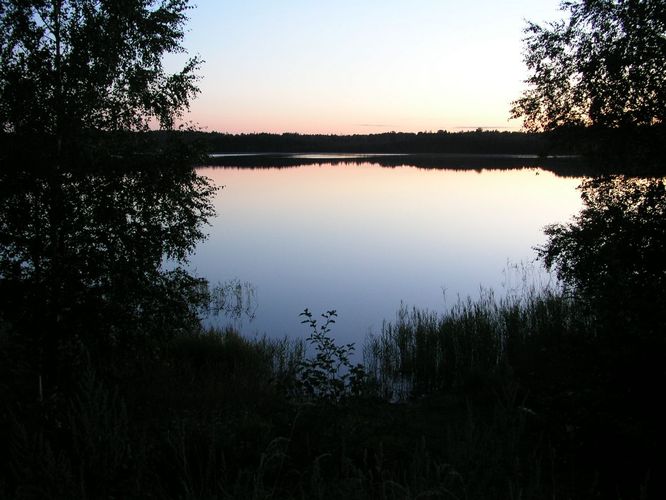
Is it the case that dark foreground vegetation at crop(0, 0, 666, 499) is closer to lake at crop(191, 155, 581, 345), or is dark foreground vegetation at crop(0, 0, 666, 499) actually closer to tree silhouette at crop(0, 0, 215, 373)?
tree silhouette at crop(0, 0, 215, 373)

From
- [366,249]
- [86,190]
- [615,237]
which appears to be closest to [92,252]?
[86,190]

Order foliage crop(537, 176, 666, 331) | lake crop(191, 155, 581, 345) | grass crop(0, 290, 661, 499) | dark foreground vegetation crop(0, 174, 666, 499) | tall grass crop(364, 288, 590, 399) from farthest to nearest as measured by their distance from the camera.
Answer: lake crop(191, 155, 581, 345), foliage crop(537, 176, 666, 331), tall grass crop(364, 288, 590, 399), dark foreground vegetation crop(0, 174, 666, 499), grass crop(0, 290, 661, 499)

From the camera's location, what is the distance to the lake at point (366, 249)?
19531mm

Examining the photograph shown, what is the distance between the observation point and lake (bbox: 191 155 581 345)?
19531 millimetres

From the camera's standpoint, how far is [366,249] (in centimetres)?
3059

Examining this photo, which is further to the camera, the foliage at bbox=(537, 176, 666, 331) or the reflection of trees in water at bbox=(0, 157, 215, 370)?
the foliage at bbox=(537, 176, 666, 331)

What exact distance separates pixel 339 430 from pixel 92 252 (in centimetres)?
530

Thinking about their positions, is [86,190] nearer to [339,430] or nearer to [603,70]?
[339,430]

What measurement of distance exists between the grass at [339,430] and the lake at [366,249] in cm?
376

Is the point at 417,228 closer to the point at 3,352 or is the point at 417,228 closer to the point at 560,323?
the point at 560,323

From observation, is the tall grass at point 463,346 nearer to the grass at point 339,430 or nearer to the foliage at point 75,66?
the grass at point 339,430

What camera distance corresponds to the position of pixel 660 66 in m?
12.9

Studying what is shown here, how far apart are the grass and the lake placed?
3761 millimetres

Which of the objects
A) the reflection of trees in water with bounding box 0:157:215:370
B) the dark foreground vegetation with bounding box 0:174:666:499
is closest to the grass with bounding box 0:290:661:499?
the dark foreground vegetation with bounding box 0:174:666:499
